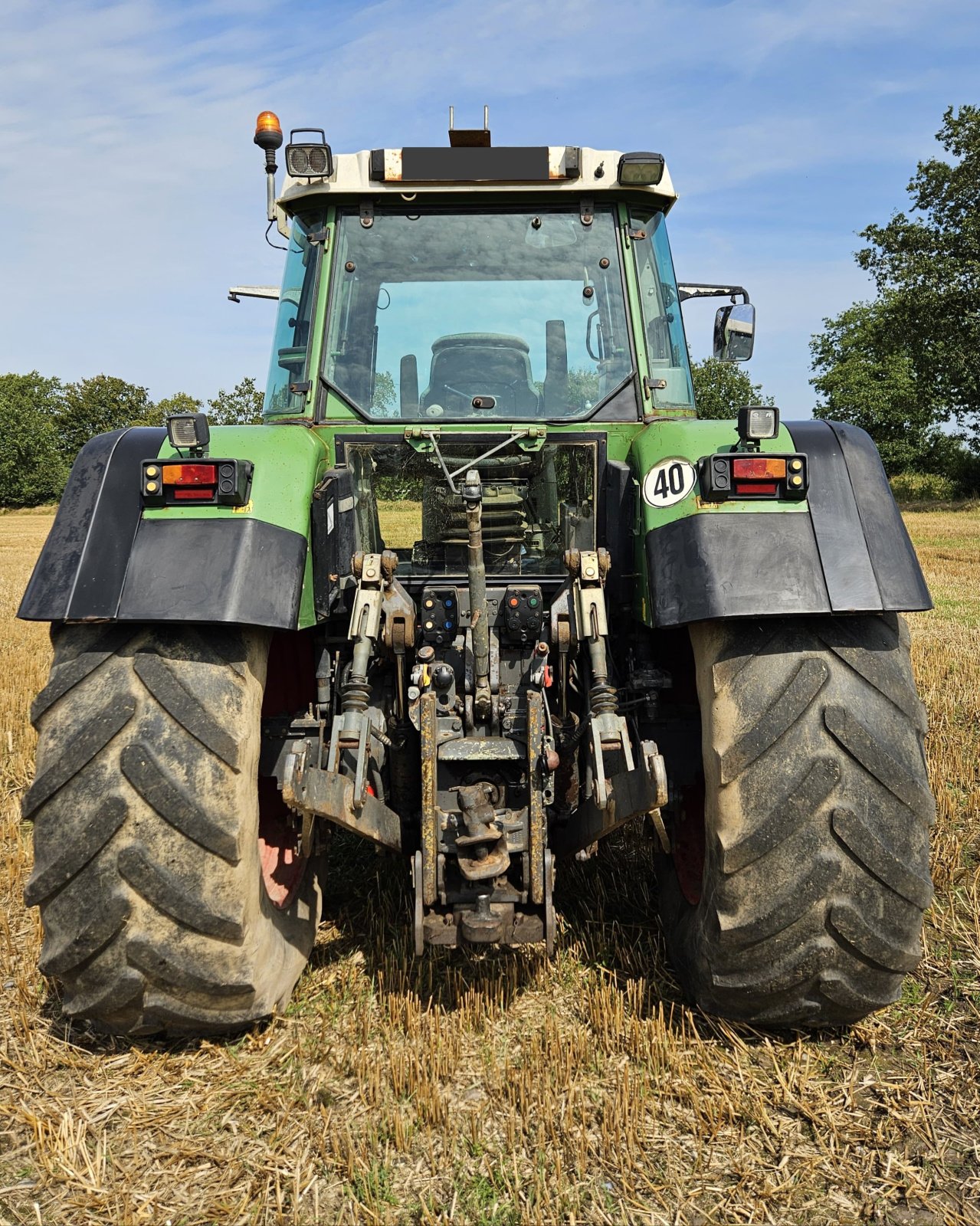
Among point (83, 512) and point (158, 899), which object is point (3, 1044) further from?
point (83, 512)

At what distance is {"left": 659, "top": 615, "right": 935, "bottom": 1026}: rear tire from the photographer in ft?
8.52

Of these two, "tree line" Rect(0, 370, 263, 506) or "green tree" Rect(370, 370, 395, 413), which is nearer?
"green tree" Rect(370, 370, 395, 413)

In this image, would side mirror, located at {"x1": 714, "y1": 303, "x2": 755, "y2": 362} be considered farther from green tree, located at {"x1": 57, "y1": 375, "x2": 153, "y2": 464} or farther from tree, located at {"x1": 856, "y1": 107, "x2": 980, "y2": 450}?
green tree, located at {"x1": 57, "y1": 375, "x2": 153, "y2": 464}

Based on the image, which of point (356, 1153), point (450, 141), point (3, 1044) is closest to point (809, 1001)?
point (356, 1153)

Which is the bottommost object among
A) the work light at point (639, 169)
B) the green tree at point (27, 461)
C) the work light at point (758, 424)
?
the work light at point (758, 424)

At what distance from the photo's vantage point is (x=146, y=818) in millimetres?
Result: 2609

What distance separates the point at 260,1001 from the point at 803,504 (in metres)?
2.08

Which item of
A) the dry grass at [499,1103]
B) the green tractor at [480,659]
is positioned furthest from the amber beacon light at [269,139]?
the dry grass at [499,1103]

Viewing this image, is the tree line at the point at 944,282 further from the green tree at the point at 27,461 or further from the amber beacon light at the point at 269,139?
the green tree at the point at 27,461

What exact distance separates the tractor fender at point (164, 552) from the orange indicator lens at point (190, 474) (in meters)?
0.08

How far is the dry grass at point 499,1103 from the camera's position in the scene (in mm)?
2381

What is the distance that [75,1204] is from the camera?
2391mm

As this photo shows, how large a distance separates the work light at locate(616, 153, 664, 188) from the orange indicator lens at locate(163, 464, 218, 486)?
194 cm

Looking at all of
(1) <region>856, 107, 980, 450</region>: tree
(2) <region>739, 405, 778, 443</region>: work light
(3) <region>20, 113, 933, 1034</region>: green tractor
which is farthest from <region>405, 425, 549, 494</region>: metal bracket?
(1) <region>856, 107, 980, 450</region>: tree
